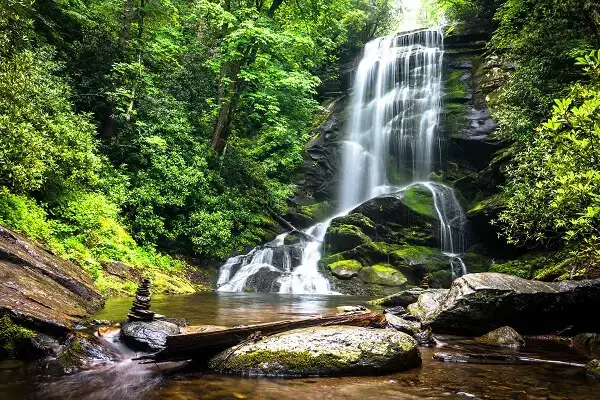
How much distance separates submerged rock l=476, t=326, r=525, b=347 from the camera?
7.14 metres

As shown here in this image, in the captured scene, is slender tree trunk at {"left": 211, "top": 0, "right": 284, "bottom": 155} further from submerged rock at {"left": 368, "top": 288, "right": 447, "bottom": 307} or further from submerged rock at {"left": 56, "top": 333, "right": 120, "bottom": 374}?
submerged rock at {"left": 56, "top": 333, "right": 120, "bottom": 374}

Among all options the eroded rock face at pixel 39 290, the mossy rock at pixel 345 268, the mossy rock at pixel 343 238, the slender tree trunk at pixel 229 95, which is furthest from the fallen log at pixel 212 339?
the slender tree trunk at pixel 229 95

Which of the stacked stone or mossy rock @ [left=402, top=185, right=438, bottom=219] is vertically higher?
mossy rock @ [left=402, top=185, right=438, bottom=219]

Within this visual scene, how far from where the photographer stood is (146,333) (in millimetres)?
5875

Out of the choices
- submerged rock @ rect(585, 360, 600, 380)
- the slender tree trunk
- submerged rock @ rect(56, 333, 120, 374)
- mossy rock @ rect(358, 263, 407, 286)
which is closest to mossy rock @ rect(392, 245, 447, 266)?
mossy rock @ rect(358, 263, 407, 286)

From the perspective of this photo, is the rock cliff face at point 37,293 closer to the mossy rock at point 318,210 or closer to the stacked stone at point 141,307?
the stacked stone at point 141,307

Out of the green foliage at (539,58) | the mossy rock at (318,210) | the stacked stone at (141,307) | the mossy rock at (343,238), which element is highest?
the green foliage at (539,58)

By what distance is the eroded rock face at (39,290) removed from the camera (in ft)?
18.0

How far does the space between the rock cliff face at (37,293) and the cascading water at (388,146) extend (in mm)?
9738

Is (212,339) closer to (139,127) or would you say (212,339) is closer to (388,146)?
(139,127)

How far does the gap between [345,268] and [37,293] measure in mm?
13514

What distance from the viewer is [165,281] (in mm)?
13570

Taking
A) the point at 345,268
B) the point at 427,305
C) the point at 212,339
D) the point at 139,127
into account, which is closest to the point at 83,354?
the point at 212,339

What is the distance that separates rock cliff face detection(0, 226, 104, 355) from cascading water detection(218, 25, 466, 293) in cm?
974
